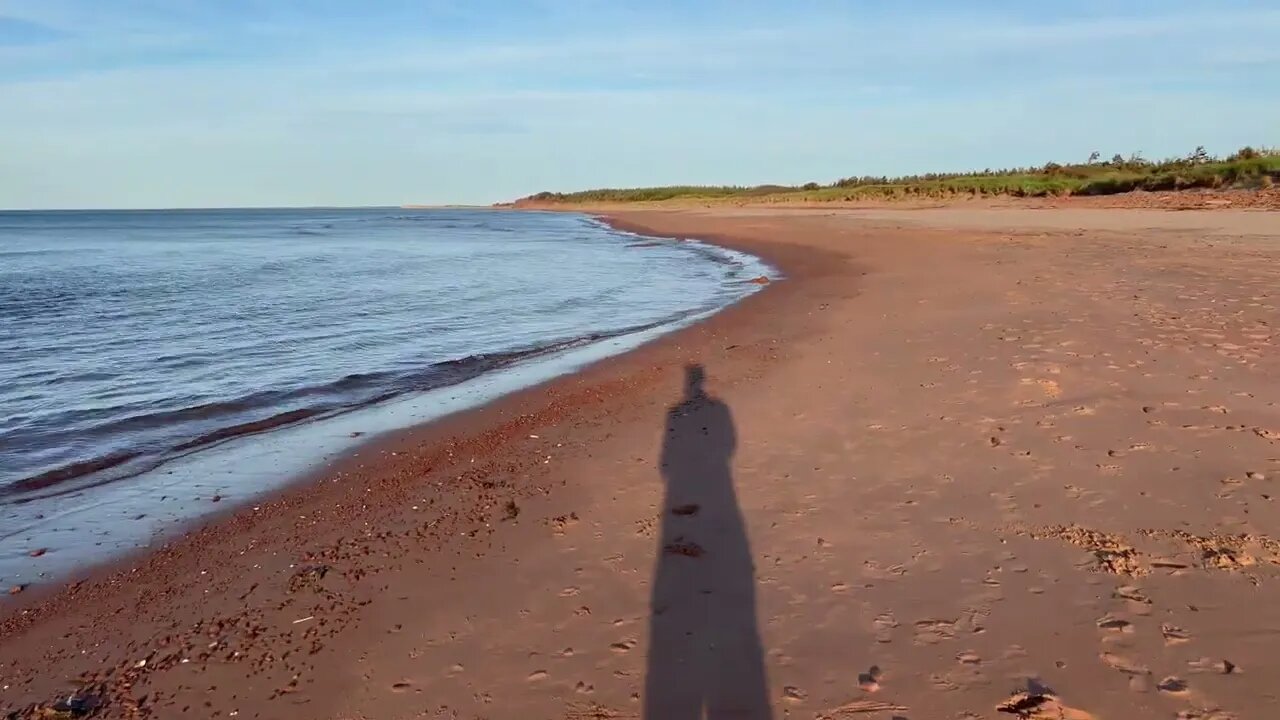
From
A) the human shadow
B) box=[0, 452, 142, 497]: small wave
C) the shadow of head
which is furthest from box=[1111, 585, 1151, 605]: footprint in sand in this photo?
box=[0, 452, 142, 497]: small wave

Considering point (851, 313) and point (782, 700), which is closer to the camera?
point (782, 700)

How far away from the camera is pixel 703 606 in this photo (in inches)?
158

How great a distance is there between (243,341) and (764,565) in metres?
12.1

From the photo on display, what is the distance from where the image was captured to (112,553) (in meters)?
5.42

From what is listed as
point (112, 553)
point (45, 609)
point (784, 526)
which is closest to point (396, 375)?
point (112, 553)

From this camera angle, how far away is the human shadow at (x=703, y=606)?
3.30m

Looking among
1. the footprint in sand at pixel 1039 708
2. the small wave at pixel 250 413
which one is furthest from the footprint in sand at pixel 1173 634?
the small wave at pixel 250 413

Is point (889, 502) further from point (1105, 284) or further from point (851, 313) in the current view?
point (1105, 284)

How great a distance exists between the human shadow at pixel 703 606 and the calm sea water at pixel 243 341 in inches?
171

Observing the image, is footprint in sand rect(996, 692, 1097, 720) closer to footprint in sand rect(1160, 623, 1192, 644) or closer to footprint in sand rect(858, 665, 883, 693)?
footprint in sand rect(858, 665, 883, 693)

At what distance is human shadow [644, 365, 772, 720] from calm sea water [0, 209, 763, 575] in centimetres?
434

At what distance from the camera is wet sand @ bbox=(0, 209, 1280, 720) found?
3.38m

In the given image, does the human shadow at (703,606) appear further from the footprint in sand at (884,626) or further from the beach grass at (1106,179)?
the beach grass at (1106,179)

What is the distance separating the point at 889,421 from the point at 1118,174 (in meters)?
43.9
